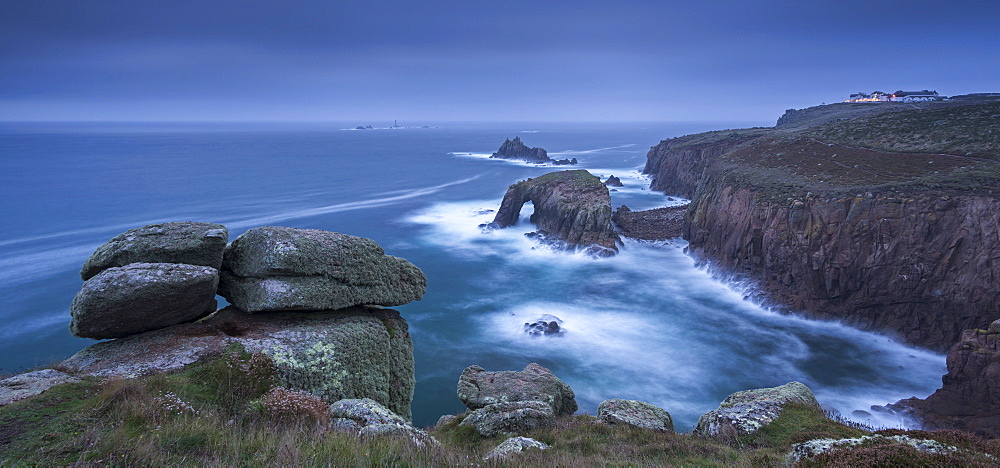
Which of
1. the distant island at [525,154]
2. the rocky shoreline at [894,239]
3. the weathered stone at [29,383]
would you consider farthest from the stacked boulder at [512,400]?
the distant island at [525,154]

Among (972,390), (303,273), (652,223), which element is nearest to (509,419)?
(303,273)

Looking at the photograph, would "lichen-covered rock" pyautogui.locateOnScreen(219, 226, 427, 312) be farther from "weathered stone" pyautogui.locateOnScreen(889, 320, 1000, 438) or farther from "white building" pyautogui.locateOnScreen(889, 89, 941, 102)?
"white building" pyautogui.locateOnScreen(889, 89, 941, 102)

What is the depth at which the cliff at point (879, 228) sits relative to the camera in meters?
28.8

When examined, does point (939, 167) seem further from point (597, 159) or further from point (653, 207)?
point (597, 159)

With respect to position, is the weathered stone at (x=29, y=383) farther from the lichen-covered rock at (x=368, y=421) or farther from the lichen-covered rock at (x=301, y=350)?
the lichen-covered rock at (x=368, y=421)

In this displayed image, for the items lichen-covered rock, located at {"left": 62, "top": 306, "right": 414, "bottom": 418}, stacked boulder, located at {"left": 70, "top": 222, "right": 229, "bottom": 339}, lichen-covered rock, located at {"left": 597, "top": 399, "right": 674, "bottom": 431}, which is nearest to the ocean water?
lichen-covered rock, located at {"left": 597, "top": 399, "right": 674, "bottom": 431}

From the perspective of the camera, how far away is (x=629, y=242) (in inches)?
2197

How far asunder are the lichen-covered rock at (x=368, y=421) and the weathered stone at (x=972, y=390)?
2494cm

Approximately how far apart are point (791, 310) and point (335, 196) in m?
75.8

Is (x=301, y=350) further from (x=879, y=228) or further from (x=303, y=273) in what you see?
(x=879, y=228)

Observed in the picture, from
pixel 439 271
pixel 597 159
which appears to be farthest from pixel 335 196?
pixel 597 159

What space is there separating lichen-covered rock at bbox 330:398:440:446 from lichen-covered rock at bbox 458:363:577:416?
523 centimetres

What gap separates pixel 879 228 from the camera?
31953 millimetres

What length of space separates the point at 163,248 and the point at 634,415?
54.8ft
